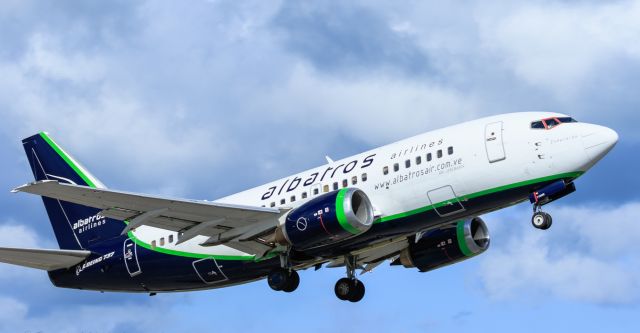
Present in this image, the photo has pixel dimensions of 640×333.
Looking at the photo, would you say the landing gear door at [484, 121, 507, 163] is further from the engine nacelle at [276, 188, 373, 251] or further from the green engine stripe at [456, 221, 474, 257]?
the green engine stripe at [456, 221, 474, 257]

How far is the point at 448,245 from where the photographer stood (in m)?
42.9

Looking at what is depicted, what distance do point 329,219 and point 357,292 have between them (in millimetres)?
6903

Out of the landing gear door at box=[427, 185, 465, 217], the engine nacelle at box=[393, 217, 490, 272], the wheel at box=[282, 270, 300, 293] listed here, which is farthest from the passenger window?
the wheel at box=[282, 270, 300, 293]

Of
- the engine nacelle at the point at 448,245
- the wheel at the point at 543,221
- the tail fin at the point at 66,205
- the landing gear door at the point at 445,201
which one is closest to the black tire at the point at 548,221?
the wheel at the point at 543,221

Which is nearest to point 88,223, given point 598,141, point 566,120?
point 566,120

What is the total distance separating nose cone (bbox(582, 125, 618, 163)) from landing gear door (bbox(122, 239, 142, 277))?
18.3 metres

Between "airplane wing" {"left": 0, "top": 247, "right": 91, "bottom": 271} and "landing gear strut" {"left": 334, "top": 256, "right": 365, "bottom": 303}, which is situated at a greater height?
"airplane wing" {"left": 0, "top": 247, "right": 91, "bottom": 271}

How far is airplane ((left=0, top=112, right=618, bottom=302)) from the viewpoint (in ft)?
119

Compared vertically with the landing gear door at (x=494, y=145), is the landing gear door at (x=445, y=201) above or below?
below

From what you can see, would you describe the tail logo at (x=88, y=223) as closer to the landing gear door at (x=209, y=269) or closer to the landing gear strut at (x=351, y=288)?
the landing gear door at (x=209, y=269)

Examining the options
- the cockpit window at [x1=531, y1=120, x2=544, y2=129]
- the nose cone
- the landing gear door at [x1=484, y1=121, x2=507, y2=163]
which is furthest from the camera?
the cockpit window at [x1=531, y1=120, x2=544, y2=129]

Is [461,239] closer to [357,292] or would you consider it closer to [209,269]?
[357,292]

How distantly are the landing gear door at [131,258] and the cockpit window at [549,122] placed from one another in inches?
661

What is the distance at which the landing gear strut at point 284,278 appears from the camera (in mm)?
39906
